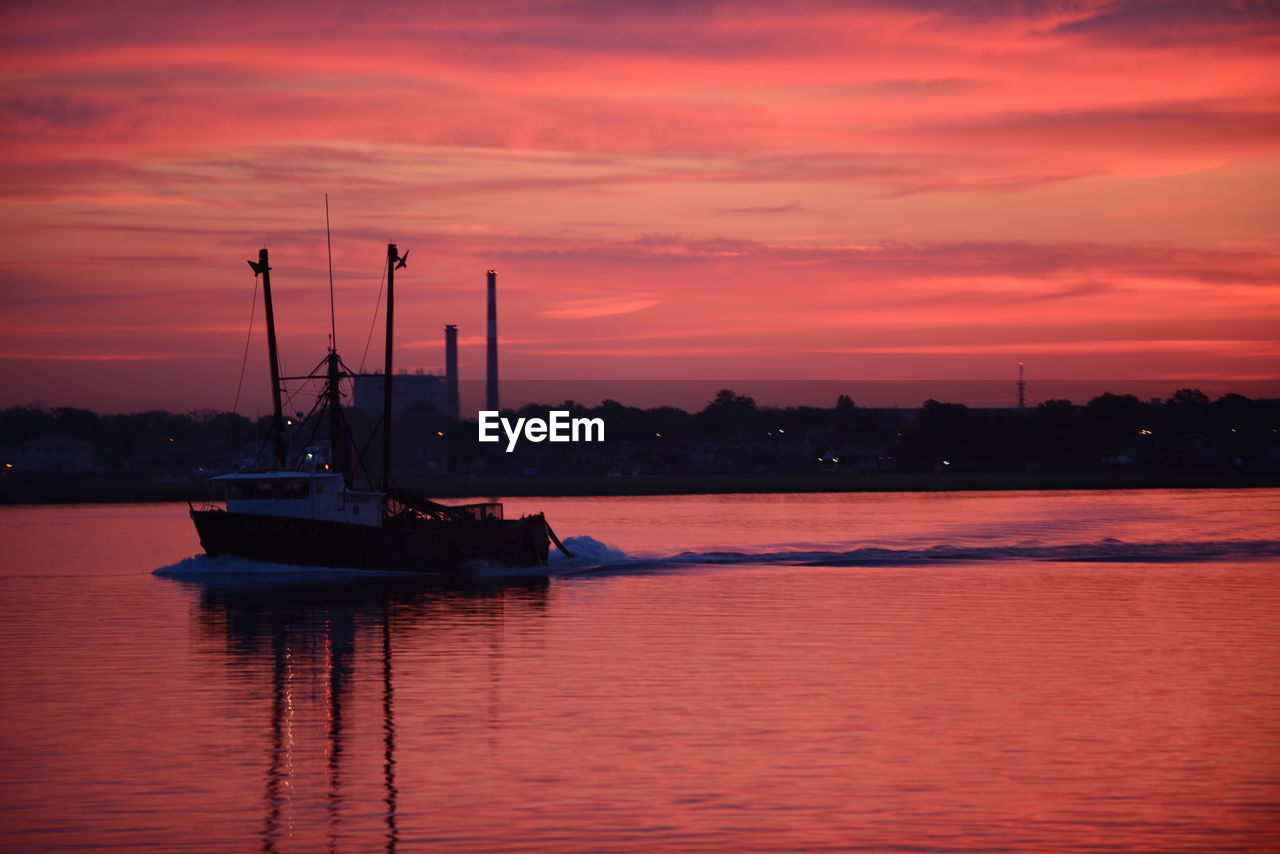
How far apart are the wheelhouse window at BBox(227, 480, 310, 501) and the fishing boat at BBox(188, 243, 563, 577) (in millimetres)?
41

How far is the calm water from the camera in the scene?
18984mm

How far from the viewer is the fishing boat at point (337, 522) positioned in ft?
188

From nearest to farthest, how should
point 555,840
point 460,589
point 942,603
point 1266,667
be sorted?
1. point 555,840
2. point 1266,667
3. point 942,603
4. point 460,589

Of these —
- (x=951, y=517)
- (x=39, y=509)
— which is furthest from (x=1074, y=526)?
(x=39, y=509)

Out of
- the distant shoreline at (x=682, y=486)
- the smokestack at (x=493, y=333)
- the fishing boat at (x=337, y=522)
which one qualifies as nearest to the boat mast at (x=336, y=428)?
the fishing boat at (x=337, y=522)

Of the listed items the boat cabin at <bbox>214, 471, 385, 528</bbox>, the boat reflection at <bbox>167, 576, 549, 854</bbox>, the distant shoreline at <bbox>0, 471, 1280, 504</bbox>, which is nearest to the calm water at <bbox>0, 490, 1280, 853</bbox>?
the boat reflection at <bbox>167, 576, 549, 854</bbox>

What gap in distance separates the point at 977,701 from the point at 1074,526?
73.5m

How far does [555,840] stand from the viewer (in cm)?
1812

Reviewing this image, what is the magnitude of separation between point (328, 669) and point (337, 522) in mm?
23130

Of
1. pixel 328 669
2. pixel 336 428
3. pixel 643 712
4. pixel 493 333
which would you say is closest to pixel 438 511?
pixel 336 428

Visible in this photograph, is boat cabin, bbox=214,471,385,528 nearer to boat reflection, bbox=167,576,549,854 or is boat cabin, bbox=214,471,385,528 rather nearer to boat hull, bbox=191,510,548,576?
boat hull, bbox=191,510,548,576

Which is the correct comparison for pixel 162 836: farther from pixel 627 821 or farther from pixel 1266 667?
pixel 1266 667

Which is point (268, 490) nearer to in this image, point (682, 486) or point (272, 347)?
point (272, 347)

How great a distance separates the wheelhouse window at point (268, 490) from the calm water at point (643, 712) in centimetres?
349
